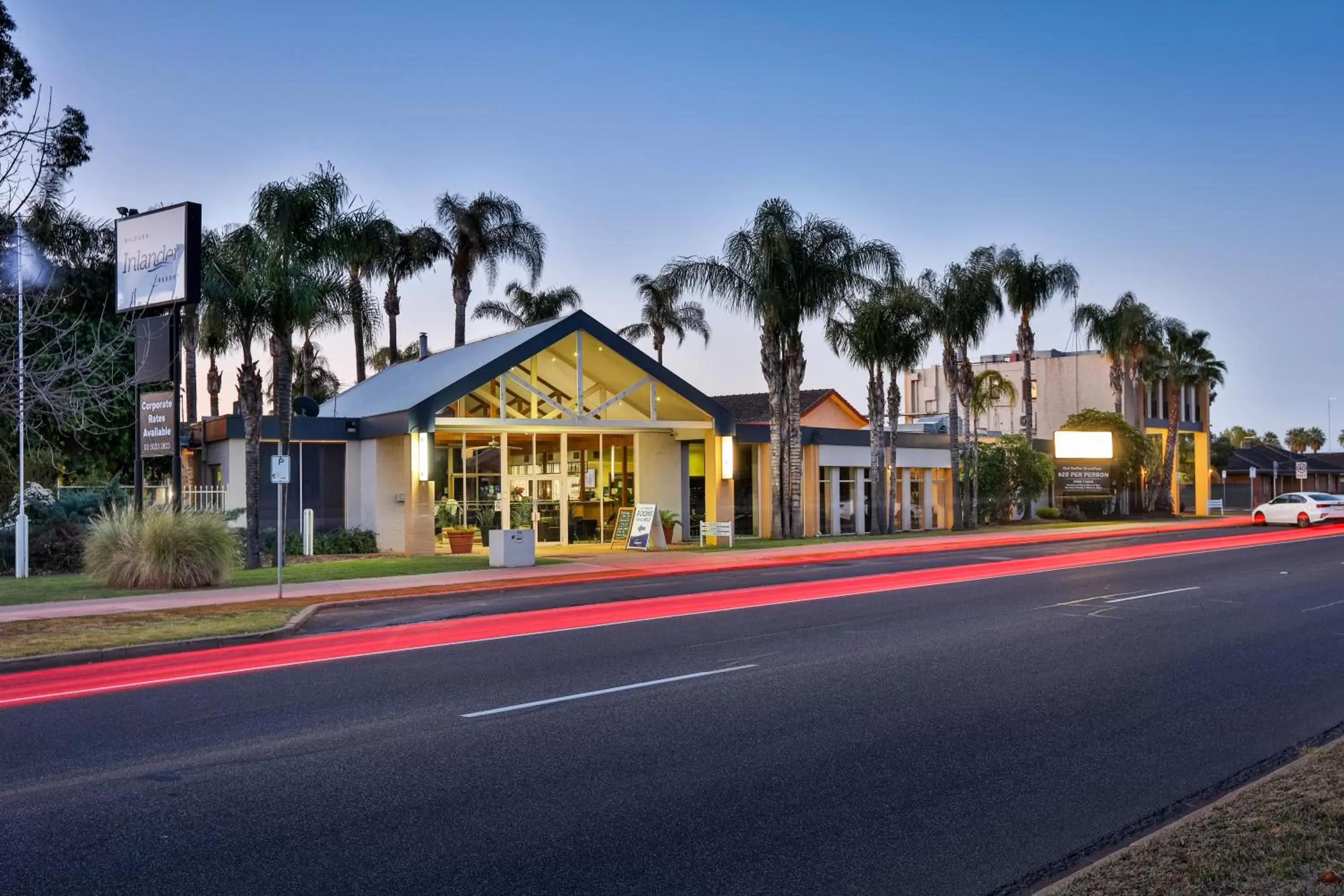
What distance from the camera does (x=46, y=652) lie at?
12.8 metres

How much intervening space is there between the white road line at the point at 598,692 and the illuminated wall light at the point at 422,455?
17.8 metres

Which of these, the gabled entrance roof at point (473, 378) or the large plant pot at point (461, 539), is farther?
the large plant pot at point (461, 539)

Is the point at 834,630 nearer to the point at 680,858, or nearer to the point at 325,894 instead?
the point at 680,858

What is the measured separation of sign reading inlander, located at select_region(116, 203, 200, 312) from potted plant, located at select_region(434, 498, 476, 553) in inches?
394

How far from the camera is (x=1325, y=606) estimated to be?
16.2m

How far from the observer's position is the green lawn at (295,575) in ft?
63.8

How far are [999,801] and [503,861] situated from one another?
9.52ft

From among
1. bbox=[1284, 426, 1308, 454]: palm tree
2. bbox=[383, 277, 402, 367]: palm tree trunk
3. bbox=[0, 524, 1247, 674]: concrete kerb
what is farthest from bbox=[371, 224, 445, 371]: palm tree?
bbox=[1284, 426, 1308, 454]: palm tree

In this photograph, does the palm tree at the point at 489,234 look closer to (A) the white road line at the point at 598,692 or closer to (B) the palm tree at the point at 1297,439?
(A) the white road line at the point at 598,692

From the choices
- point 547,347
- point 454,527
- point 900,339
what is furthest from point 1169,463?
point 454,527

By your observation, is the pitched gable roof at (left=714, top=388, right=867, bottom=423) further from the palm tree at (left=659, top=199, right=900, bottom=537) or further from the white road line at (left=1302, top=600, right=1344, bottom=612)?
the white road line at (left=1302, top=600, right=1344, bottom=612)

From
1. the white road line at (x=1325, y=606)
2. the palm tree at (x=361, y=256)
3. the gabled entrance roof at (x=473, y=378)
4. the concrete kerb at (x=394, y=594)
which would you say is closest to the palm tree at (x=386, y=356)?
the palm tree at (x=361, y=256)

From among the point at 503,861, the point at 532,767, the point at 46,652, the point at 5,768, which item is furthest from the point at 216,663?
the point at 503,861

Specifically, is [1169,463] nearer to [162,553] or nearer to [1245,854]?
[162,553]
